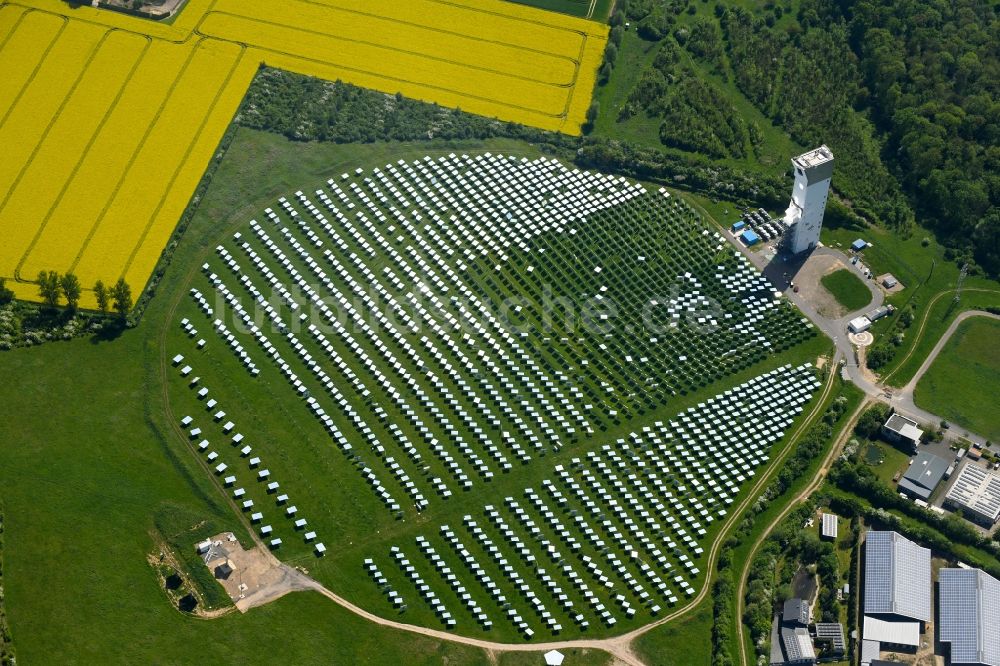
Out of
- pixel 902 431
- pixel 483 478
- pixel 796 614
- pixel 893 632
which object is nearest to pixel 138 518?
pixel 483 478

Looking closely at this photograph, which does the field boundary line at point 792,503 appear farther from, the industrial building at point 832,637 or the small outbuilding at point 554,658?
the small outbuilding at point 554,658

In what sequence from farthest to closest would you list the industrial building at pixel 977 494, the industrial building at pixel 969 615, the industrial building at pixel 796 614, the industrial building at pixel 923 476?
the industrial building at pixel 923 476 → the industrial building at pixel 977 494 → the industrial building at pixel 796 614 → the industrial building at pixel 969 615

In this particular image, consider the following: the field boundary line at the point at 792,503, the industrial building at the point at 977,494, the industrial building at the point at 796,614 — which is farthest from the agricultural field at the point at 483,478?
the industrial building at the point at 977,494

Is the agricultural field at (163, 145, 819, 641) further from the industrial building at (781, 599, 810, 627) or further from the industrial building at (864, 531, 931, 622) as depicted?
the industrial building at (864, 531, 931, 622)

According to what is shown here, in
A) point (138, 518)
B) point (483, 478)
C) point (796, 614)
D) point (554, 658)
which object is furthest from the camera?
point (483, 478)

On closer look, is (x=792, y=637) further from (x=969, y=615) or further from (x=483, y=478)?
(x=483, y=478)

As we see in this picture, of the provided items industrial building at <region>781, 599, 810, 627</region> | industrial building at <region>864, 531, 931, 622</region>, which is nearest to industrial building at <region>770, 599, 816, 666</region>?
industrial building at <region>781, 599, 810, 627</region>
